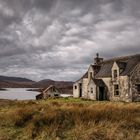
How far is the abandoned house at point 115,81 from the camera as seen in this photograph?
30.8 m

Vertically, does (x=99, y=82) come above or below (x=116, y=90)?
above

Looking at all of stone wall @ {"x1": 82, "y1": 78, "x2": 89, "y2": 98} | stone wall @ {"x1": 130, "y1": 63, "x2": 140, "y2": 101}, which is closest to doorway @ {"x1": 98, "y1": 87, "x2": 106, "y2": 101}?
stone wall @ {"x1": 82, "y1": 78, "x2": 89, "y2": 98}

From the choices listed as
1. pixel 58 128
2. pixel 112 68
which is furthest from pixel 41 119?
pixel 112 68

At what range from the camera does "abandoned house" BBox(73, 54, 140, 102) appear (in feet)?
101

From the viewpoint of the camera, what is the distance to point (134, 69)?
30828mm

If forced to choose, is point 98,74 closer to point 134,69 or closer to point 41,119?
point 134,69

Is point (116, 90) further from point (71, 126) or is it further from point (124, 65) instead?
point (71, 126)

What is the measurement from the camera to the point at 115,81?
33.5 m

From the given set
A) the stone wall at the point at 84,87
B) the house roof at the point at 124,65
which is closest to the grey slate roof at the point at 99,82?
the house roof at the point at 124,65

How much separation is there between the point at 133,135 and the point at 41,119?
12.6ft

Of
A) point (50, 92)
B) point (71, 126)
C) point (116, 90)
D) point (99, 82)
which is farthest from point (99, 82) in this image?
point (71, 126)

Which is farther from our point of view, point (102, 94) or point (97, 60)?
point (97, 60)

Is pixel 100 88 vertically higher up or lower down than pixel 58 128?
higher up

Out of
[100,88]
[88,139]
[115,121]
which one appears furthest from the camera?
[100,88]
